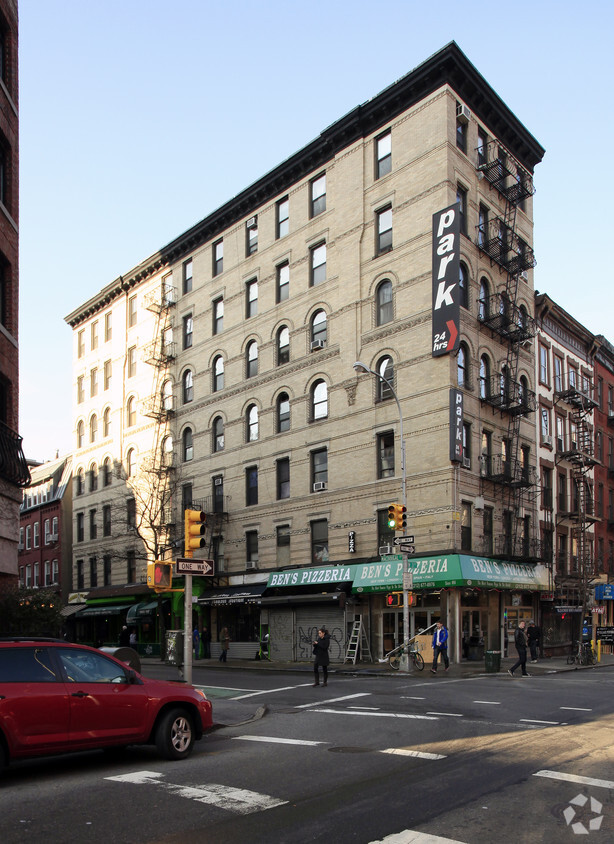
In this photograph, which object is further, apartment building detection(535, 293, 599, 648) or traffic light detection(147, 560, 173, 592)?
apartment building detection(535, 293, 599, 648)

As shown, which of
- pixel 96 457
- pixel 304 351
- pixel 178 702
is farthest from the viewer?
pixel 96 457

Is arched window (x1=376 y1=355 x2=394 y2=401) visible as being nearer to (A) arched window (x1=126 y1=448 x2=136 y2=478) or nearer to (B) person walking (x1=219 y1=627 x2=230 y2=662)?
(B) person walking (x1=219 y1=627 x2=230 y2=662)

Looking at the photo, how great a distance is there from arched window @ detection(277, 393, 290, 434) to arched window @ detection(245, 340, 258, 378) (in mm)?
2738

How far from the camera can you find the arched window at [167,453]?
45.7 metres

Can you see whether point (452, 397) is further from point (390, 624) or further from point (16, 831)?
point (16, 831)

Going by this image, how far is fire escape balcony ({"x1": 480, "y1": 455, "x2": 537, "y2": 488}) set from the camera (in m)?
32.8

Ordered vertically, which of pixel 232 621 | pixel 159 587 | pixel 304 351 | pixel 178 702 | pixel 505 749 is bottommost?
pixel 232 621

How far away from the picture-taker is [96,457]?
53.8 m

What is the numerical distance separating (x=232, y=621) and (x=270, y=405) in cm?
1115

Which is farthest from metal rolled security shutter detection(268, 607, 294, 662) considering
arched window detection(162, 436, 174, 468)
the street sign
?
the street sign

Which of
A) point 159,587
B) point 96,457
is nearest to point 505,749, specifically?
point 159,587

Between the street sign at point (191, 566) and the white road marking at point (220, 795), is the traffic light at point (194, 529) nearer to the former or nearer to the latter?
the street sign at point (191, 566)

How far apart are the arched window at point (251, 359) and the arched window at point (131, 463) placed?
12.0 meters

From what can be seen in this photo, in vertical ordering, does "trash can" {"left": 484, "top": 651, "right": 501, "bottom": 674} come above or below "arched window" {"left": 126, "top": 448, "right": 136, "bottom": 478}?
below
